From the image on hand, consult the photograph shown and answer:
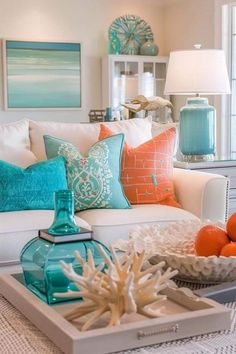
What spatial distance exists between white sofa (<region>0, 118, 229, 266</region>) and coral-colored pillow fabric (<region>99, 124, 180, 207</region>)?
75 mm

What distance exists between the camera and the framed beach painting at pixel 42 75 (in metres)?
6.67

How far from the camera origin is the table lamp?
3.64 meters

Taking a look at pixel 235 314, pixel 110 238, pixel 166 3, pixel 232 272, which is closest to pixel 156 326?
pixel 235 314

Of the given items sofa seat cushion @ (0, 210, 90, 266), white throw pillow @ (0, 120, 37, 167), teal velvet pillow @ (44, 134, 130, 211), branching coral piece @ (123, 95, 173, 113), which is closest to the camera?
sofa seat cushion @ (0, 210, 90, 266)

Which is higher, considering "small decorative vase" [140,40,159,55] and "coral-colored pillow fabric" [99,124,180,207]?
"small decorative vase" [140,40,159,55]

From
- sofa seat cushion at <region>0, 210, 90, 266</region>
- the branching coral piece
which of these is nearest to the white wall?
the branching coral piece

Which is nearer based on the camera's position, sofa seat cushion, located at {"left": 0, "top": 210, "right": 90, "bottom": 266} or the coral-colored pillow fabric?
sofa seat cushion, located at {"left": 0, "top": 210, "right": 90, "bottom": 266}

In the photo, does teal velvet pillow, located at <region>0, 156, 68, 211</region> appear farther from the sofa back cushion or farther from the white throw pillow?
the sofa back cushion

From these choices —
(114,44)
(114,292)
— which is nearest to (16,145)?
(114,292)

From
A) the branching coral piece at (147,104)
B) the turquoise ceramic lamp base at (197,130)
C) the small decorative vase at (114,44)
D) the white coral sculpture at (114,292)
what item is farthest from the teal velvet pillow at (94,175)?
the small decorative vase at (114,44)

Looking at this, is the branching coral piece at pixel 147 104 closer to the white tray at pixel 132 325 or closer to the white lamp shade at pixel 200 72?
the white lamp shade at pixel 200 72

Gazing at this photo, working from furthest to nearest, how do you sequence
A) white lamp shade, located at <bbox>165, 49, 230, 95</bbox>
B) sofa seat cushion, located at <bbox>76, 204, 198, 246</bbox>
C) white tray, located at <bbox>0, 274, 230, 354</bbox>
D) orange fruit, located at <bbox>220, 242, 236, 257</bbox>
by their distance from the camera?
white lamp shade, located at <bbox>165, 49, 230, 95</bbox>, sofa seat cushion, located at <bbox>76, 204, 198, 246</bbox>, orange fruit, located at <bbox>220, 242, 236, 257</bbox>, white tray, located at <bbox>0, 274, 230, 354</bbox>

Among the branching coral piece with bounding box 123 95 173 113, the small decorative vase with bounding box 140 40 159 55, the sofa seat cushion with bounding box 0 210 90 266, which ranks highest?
the small decorative vase with bounding box 140 40 159 55

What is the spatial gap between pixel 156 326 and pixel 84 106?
6057 millimetres
